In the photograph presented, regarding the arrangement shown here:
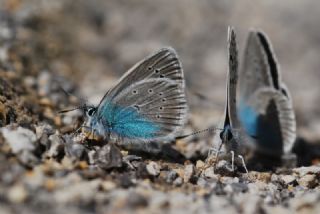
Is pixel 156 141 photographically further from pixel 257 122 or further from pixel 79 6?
pixel 79 6

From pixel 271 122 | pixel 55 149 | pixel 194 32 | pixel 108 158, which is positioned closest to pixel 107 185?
pixel 108 158

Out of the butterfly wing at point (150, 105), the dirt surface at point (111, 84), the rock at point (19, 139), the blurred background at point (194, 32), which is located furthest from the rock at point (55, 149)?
the blurred background at point (194, 32)

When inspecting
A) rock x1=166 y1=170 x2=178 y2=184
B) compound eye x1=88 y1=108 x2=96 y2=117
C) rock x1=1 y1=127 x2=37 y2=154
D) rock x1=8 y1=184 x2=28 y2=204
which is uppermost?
compound eye x1=88 y1=108 x2=96 y2=117

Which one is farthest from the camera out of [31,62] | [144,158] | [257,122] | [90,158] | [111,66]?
[111,66]

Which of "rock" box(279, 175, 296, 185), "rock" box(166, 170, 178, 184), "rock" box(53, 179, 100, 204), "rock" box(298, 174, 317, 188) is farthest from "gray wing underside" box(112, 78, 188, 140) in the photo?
"rock" box(53, 179, 100, 204)

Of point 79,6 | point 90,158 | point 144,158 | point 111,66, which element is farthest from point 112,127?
point 79,6

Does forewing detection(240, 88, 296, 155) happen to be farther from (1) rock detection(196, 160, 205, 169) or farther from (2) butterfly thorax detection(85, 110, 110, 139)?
(2) butterfly thorax detection(85, 110, 110, 139)

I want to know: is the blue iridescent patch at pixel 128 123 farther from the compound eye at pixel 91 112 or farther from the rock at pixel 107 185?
the rock at pixel 107 185
